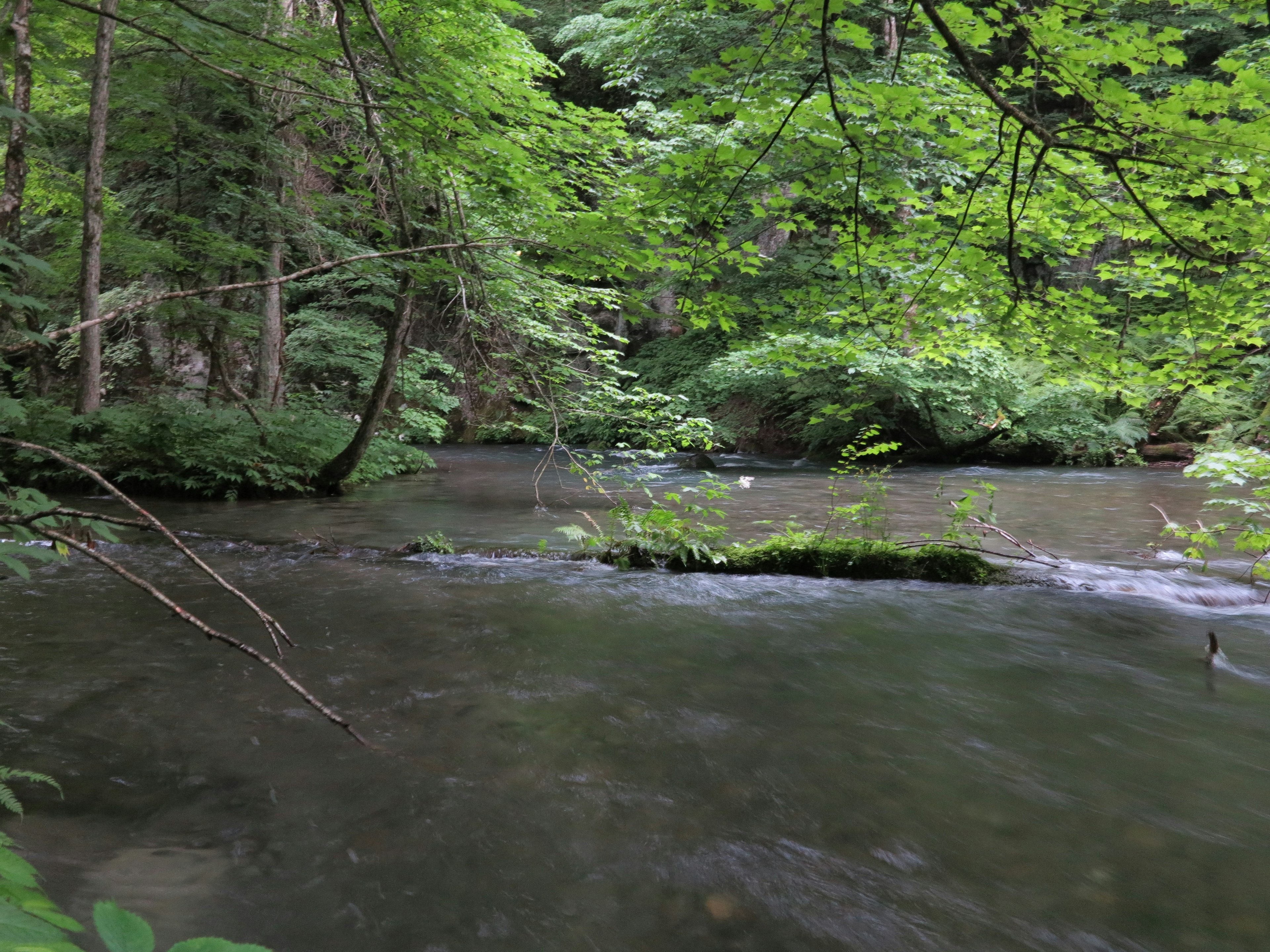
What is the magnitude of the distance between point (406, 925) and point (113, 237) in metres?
10.7

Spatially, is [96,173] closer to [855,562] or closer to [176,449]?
[176,449]

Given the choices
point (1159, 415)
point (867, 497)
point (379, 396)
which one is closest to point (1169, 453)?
point (1159, 415)

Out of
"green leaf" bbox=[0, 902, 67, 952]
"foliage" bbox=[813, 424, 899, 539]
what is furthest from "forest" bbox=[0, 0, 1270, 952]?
"foliage" bbox=[813, 424, 899, 539]

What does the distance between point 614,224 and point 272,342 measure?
9831mm

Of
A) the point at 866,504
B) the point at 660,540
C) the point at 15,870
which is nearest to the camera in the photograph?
the point at 15,870

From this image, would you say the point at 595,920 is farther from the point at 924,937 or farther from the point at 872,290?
→ the point at 872,290

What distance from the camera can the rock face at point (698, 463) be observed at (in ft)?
54.1

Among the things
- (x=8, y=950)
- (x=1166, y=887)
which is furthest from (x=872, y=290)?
(x=8, y=950)

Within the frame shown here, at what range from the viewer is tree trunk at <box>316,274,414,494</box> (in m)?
8.81

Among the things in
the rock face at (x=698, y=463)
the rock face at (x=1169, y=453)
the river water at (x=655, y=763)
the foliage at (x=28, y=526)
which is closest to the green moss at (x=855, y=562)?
the river water at (x=655, y=763)

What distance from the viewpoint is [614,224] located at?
16.3 feet

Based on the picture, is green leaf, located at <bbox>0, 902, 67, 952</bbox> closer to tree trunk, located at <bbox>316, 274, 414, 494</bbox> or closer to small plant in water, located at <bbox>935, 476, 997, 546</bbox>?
small plant in water, located at <bbox>935, 476, 997, 546</bbox>

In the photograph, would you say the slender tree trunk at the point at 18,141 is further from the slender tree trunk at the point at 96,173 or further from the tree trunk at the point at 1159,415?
the tree trunk at the point at 1159,415

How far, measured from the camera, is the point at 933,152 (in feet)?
44.5
